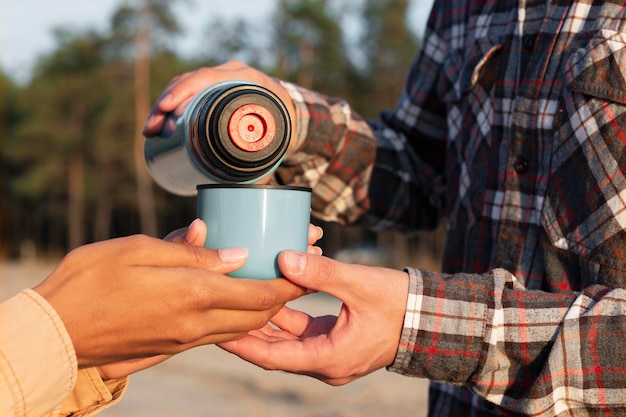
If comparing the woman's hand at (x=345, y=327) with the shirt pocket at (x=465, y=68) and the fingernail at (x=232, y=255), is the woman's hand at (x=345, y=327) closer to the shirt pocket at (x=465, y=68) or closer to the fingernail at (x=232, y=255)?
the fingernail at (x=232, y=255)

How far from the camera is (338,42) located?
25.9 meters


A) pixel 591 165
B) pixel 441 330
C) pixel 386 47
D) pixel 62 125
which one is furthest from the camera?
pixel 62 125

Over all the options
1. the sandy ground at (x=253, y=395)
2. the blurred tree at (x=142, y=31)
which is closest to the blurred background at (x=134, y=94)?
the blurred tree at (x=142, y=31)

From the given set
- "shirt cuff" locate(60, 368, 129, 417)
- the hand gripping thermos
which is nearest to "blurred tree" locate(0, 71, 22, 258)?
"shirt cuff" locate(60, 368, 129, 417)

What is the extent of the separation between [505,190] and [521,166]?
0.09 m

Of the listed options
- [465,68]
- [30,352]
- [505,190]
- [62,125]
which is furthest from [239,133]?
[62,125]

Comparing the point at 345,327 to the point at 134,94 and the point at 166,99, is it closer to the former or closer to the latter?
the point at 166,99

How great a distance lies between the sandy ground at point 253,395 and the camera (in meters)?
6.59

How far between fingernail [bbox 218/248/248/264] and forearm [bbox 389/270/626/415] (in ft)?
1.34

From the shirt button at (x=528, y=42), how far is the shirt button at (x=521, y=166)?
0.34 metres

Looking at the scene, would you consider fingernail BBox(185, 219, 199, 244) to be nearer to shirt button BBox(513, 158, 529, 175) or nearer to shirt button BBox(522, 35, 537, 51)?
shirt button BBox(513, 158, 529, 175)

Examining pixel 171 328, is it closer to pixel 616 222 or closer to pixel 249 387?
pixel 616 222

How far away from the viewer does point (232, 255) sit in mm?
1511

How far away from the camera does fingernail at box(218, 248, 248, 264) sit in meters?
1.50
